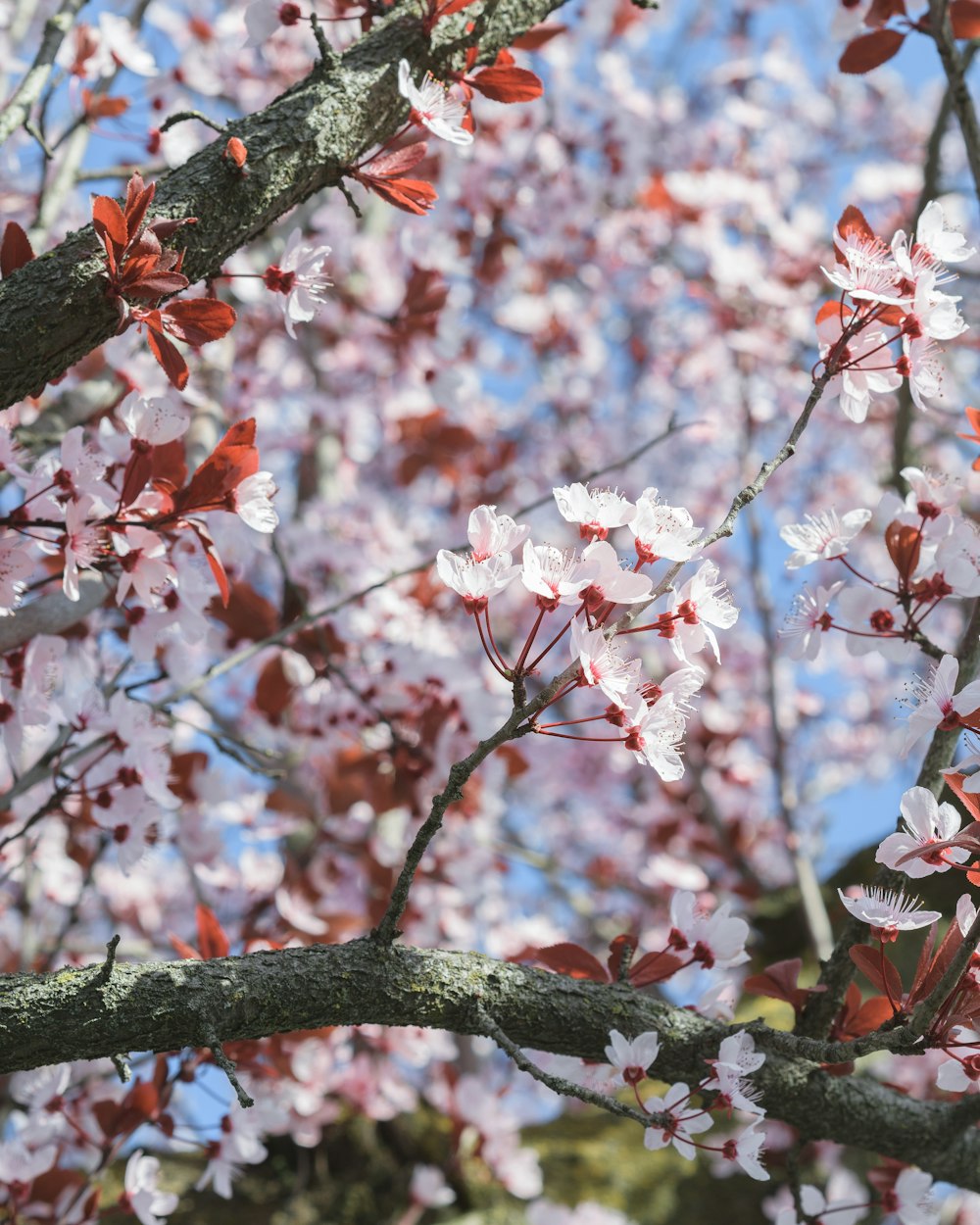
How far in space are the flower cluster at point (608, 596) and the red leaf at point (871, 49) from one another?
1.01 m

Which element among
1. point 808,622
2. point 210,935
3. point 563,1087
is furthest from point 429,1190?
point 808,622

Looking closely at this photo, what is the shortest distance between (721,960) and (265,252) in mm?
2159

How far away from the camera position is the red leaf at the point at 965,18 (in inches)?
67.1

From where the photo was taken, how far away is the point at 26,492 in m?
1.46

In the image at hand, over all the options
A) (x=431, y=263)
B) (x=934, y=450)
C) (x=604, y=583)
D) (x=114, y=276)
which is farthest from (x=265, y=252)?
(x=934, y=450)

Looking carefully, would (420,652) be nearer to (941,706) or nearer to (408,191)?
(408,191)

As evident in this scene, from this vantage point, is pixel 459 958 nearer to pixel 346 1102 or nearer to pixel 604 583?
pixel 604 583

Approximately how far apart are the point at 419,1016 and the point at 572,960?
280 mm

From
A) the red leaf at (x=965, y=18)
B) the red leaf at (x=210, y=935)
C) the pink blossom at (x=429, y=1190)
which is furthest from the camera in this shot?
the pink blossom at (x=429, y=1190)

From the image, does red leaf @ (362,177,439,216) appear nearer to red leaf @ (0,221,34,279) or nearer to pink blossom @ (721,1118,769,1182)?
red leaf @ (0,221,34,279)

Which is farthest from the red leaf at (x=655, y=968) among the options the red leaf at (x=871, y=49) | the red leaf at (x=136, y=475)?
the red leaf at (x=871, y=49)

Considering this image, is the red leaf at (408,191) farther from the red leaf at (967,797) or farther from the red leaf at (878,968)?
the red leaf at (878,968)

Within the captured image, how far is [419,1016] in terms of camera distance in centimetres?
121

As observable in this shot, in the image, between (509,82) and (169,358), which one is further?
(509,82)
